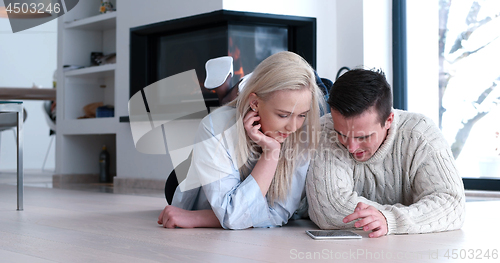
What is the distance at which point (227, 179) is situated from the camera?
179 cm

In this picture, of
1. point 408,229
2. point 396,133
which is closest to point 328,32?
point 396,133

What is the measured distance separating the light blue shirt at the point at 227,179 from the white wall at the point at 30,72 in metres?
6.12

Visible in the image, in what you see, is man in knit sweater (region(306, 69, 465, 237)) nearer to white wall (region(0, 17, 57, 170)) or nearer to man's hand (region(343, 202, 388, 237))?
man's hand (region(343, 202, 388, 237))

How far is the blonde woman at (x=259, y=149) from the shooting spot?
1.74 metres

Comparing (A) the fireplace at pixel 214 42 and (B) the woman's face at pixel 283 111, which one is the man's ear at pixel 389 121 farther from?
(A) the fireplace at pixel 214 42

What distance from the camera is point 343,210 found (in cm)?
170

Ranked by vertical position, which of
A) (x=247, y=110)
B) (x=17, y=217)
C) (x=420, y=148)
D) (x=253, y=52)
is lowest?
(x=17, y=217)

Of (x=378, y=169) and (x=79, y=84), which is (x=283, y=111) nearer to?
(x=378, y=169)

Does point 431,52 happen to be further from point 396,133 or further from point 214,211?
point 214,211

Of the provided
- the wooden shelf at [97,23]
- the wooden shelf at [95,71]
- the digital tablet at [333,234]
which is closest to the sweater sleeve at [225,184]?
the digital tablet at [333,234]

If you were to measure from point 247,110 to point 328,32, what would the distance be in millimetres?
2044

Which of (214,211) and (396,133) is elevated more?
(396,133)

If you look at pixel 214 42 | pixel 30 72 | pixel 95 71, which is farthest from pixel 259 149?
pixel 30 72

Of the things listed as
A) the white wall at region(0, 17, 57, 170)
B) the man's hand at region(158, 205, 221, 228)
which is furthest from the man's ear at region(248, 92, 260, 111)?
the white wall at region(0, 17, 57, 170)
